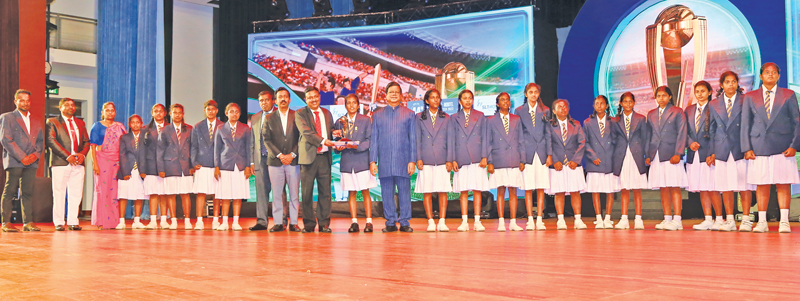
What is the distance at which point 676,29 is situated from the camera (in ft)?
24.9

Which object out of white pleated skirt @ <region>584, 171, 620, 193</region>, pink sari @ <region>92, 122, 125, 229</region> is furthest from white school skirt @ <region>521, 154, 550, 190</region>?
pink sari @ <region>92, 122, 125, 229</region>

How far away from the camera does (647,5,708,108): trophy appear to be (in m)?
7.39

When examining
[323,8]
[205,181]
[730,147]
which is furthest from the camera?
[323,8]

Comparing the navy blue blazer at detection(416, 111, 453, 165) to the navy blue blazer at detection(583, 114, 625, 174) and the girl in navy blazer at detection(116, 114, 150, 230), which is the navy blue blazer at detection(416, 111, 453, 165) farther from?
the girl in navy blazer at detection(116, 114, 150, 230)

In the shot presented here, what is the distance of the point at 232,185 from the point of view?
5.80m

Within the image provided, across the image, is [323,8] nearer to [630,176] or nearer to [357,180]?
[357,180]

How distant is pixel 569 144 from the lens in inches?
213

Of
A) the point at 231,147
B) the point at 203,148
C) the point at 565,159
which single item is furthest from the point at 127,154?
the point at 565,159

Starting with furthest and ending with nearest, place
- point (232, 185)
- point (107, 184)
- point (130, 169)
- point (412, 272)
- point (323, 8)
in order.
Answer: point (323, 8), point (107, 184), point (130, 169), point (232, 185), point (412, 272)

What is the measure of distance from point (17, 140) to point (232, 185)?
6.52ft

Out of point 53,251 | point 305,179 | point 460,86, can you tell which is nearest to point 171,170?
point 305,179

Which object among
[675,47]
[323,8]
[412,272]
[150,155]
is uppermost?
[323,8]

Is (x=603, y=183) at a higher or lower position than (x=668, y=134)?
lower

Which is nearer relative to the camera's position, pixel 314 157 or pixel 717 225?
pixel 717 225
